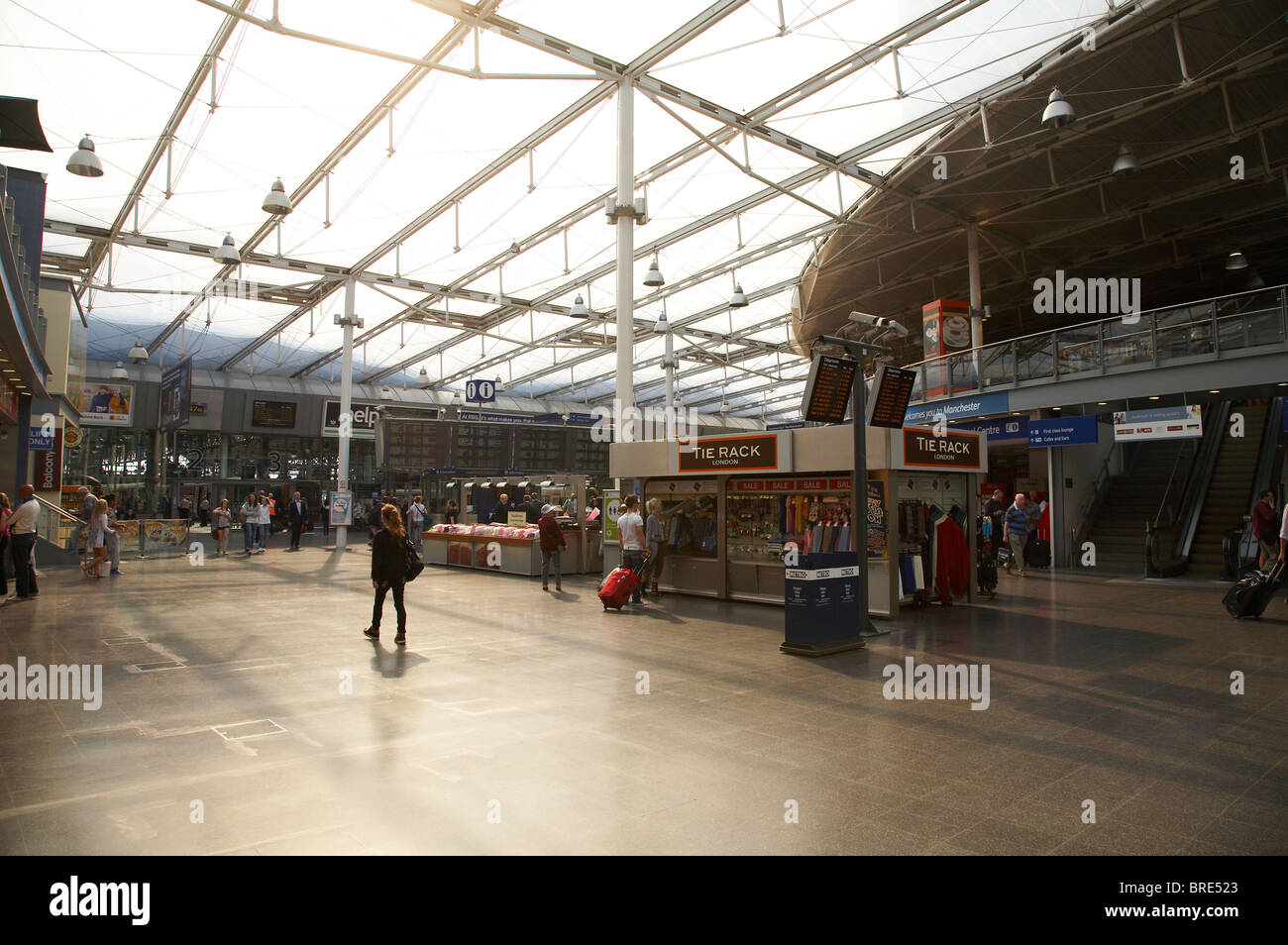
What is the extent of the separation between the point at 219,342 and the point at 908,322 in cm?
3263

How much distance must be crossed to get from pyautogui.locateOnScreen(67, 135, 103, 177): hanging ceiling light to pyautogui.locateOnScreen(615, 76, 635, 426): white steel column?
9823 mm

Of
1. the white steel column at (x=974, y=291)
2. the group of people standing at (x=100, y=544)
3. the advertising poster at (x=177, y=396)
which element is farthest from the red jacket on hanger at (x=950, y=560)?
the advertising poster at (x=177, y=396)

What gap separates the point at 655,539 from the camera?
13305 millimetres

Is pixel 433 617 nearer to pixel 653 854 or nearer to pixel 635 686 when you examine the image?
pixel 635 686

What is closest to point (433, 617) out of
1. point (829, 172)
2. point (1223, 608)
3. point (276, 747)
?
point (276, 747)

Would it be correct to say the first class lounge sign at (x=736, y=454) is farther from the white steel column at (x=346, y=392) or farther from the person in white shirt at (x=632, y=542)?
the white steel column at (x=346, y=392)

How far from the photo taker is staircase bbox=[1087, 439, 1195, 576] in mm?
18719

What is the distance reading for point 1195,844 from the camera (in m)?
3.71

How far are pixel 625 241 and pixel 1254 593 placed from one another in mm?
11842

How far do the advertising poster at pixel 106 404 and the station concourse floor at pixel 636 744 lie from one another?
2876cm

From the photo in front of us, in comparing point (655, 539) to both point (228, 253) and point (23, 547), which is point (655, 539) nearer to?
point (23, 547)

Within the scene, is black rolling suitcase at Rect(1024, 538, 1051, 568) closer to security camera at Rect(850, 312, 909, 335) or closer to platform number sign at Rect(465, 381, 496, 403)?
security camera at Rect(850, 312, 909, 335)

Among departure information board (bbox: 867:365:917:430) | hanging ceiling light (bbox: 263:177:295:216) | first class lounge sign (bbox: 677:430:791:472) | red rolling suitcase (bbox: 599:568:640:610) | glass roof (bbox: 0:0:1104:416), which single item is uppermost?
glass roof (bbox: 0:0:1104:416)

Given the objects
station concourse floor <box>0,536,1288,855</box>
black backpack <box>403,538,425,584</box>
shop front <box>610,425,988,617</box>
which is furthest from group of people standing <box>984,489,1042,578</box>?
black backpack <box>403,538,425,584</box>
